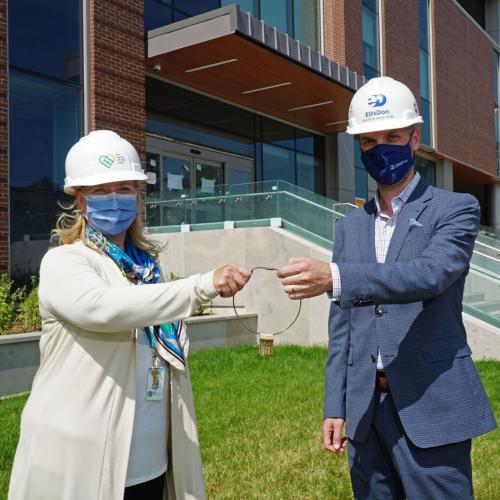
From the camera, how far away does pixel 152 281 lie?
107 inches

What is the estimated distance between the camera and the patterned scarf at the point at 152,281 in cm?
254

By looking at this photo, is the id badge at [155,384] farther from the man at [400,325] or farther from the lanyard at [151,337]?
the man at [400,325]

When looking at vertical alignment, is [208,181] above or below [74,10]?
below

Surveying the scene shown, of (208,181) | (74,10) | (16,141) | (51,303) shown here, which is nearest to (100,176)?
(51,303)

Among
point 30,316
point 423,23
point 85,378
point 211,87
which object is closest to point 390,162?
point 85,378

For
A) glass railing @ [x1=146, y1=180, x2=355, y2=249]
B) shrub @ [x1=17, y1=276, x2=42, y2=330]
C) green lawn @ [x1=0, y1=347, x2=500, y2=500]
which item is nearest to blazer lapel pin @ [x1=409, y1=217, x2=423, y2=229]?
green lawn @ [x1=0, y1=347, x2=500, y2=500]

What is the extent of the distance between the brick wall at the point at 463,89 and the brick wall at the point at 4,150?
2078cm

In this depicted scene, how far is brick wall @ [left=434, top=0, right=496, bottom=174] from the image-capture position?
91.8 ft

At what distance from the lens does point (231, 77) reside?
52.5 feet

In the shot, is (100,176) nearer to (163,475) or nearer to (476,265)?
(163,475)

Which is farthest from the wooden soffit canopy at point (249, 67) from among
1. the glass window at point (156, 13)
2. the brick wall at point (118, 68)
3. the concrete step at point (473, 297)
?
the concrete step at point (473, 297)

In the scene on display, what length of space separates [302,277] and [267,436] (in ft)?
13.7

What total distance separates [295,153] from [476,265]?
34.3 ft

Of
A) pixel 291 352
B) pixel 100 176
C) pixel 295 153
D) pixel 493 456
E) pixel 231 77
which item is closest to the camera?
pixel 100 176
